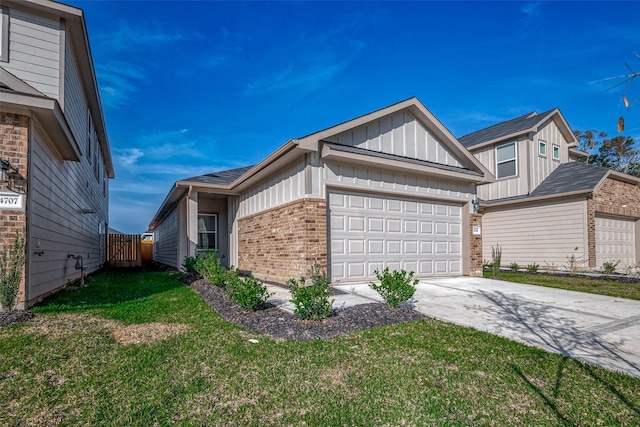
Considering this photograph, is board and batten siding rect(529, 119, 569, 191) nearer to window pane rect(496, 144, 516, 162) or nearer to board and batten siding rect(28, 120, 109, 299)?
window pane rect(496, 144, 516, 162)

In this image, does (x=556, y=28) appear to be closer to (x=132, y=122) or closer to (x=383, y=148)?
(x=383, y=148)

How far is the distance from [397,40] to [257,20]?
15.0 ft

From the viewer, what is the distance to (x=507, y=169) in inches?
616

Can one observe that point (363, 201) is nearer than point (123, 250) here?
→ Yes

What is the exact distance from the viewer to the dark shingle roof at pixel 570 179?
1303cm

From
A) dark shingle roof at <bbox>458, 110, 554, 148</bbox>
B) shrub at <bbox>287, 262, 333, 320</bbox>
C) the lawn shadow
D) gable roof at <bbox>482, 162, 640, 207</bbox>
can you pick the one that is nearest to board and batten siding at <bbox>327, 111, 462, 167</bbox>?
shrub at <bbox>287, 262, 333, 320</bbox>

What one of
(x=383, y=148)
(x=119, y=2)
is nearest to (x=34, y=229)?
(x=119, y=2)

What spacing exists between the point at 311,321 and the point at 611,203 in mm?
14938

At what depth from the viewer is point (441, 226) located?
33.0 ft

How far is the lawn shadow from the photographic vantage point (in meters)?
3.69

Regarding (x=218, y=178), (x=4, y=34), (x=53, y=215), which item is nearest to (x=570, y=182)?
(x=218, y=178)

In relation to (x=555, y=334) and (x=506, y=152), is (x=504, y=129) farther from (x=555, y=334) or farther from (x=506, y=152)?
(x=555, y=334)

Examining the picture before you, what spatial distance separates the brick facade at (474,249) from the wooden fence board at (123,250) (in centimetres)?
1555

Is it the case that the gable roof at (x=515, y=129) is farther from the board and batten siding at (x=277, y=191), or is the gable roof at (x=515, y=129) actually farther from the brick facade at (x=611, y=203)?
the board and batten siding at (x=277, y=191)
